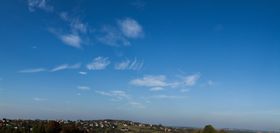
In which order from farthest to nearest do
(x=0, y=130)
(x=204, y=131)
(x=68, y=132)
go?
(x=0, y=130), (x=68, y=132), (x=204, y=131)

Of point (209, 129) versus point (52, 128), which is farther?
point (52, 128)

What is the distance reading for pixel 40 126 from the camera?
108125 millimetres

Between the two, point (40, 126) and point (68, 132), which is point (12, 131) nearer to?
point (40, 126)

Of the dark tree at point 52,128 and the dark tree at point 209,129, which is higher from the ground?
the dark tree at point 52,128

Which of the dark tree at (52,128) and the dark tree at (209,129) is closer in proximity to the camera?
the dark tree at (209,129)

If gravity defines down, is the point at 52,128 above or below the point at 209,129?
above

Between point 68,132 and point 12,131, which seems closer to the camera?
point 68,132

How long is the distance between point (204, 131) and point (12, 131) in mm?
86520

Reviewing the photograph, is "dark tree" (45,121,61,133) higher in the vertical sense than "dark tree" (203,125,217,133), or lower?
higher

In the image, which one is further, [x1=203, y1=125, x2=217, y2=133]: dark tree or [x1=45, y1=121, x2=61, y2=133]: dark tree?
[x1=45, y1=121, x2=61, y2=133]: dark tree

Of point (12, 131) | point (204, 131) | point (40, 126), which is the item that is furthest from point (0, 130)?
point (204, 131)

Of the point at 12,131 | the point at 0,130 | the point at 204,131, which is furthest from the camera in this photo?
the point at 0,130

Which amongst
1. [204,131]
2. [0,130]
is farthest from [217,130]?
[0,130]

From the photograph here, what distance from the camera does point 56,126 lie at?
10812 cm
